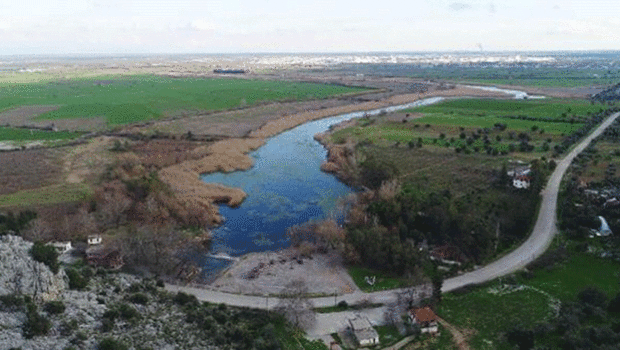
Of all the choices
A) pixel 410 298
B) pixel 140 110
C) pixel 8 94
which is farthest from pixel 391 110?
pixel 8 94

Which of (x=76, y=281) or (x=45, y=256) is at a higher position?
(x=45, y=256)

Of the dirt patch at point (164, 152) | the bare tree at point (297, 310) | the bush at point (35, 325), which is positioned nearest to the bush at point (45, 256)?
the bush at point (35, 325)

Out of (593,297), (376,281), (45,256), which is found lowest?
(376,281)

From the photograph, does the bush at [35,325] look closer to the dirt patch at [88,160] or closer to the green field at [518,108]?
the dirt patch at [88,160]

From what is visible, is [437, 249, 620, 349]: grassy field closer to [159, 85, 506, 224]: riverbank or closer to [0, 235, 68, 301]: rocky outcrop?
[0, 235, 68, 301]: rocky outcrop

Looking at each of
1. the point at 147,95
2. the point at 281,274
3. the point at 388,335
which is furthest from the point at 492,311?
the point at 147,95

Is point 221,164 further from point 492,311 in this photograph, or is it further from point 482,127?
point 482,127
